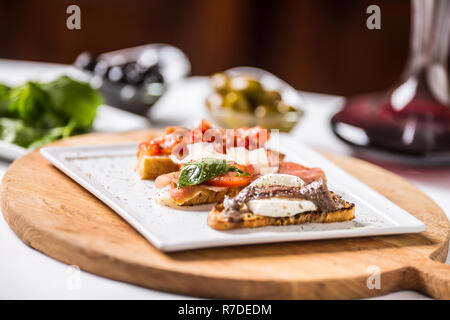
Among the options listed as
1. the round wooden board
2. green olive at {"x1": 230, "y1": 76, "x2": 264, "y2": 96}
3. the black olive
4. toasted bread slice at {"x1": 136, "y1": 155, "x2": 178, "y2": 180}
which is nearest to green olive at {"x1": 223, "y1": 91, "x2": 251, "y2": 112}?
green olive at {"x1": 230, "y1": 76, "x2": 264, "y2": 96}

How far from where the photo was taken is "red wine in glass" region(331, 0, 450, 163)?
299cm

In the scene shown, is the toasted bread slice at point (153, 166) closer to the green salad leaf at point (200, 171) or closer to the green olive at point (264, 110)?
the green salad leaf at point (200, 171)

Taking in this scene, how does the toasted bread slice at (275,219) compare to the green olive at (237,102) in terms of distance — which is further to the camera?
the green olive at (237,102)

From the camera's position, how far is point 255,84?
3.64 metres

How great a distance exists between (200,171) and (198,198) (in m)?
0.09

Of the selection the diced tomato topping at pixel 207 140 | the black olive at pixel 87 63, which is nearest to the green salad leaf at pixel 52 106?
the black olive at pixel 87 63

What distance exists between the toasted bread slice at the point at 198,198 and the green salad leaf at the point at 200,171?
0.04 m

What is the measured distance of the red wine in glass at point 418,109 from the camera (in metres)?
2.99

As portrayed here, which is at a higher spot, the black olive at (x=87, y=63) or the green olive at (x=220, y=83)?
the black olive at (x=87, y=63)

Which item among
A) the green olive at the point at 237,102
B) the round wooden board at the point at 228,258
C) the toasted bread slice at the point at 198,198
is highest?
the green olive at the point at 237,102

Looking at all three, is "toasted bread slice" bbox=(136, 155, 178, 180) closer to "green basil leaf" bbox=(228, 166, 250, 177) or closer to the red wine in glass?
"green basil leaf" bbox=(228, 166, 250, 177)
